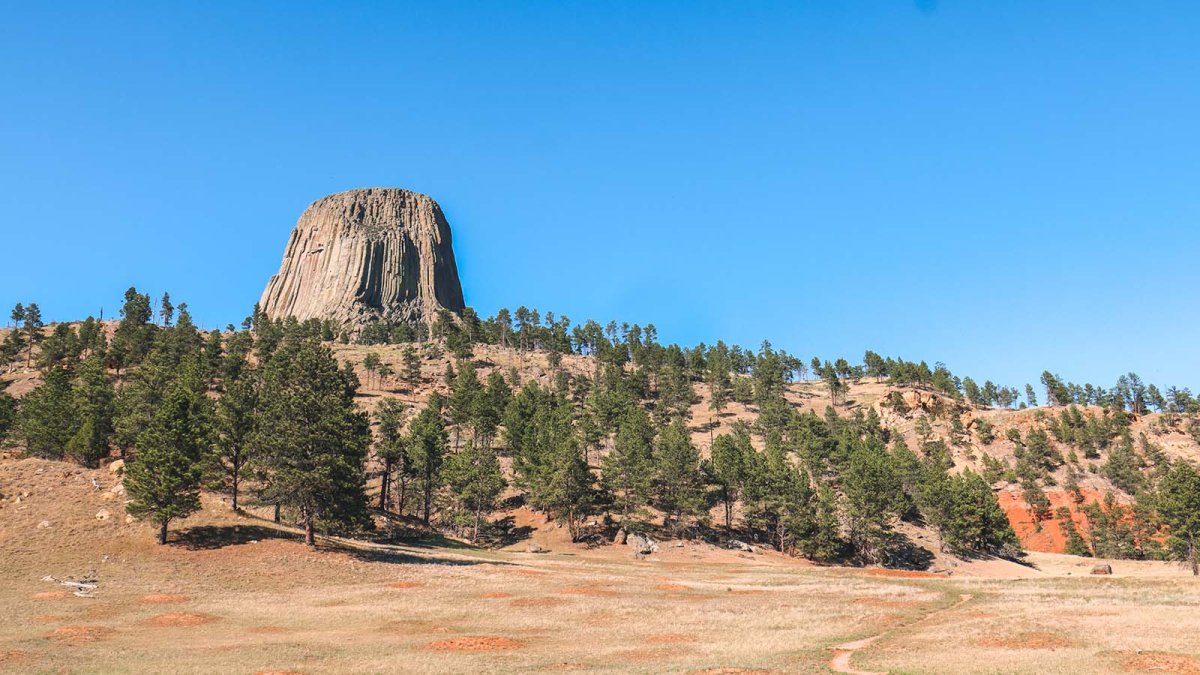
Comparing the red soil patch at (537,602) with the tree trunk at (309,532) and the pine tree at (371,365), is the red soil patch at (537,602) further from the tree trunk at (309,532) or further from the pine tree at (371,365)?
the pine tree at (371,365)

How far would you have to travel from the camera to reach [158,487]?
5109cm

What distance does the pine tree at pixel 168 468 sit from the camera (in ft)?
168

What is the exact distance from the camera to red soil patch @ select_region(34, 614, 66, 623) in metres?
33.8

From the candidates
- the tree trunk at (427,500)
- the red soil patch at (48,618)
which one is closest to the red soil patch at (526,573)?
the red soil patch at (48,618)

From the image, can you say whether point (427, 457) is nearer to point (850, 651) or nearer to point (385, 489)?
point (385, 489)

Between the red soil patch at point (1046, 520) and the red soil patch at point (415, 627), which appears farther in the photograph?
the red soil patch at point (1046, 520)

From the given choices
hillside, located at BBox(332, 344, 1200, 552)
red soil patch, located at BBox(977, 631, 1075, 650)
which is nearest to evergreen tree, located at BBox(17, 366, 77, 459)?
hillside, located at BBox(332, 344, 1200, 552)

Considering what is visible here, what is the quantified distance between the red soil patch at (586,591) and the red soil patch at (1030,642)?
25141 millimetres

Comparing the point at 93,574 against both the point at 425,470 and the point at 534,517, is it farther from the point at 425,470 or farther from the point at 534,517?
the point at 534,517

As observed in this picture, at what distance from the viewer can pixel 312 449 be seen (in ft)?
191

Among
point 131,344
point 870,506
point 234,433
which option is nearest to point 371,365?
point 131,344

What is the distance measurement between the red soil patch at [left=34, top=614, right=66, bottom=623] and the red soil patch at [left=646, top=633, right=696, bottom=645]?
102 ft

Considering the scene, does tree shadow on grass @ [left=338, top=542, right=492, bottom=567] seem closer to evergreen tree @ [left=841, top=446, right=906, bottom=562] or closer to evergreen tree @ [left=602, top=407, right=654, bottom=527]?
evergreen tree @ [left=602, top=407, right=654, bottom=527]

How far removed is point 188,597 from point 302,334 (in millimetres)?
154252
